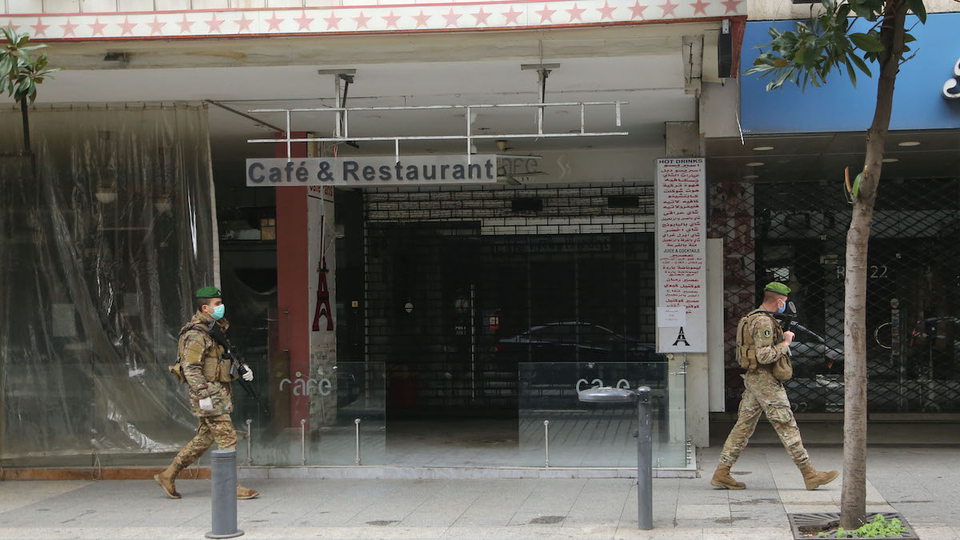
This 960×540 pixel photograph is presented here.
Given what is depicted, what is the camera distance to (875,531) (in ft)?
21.2

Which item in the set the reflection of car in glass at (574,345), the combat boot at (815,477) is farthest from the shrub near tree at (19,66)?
the reflection of car in glass at (574,345)

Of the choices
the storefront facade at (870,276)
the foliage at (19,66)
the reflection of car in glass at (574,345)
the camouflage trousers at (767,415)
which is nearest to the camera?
the foliage at (19,66)

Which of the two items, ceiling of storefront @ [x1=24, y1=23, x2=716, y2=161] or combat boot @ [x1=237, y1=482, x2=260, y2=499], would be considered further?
combat boot @ [x1=237, y1=482, x2=260, y2=499]

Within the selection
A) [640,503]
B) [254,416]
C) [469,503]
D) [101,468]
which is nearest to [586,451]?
[469,503]

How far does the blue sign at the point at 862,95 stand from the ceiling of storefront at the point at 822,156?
0.17 metres

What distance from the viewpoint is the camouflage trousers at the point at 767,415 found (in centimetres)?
797

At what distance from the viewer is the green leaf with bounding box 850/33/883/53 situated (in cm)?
629

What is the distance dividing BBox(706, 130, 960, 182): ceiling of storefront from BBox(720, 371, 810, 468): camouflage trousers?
242 centimetres

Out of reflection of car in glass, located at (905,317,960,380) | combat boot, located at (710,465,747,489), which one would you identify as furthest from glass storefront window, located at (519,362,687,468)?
reflection of car in glass, located at (905,317,960,380)

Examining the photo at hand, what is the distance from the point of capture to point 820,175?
1202cm

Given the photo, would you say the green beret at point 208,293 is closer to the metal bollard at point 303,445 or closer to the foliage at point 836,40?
the metal bollard at point 303,445

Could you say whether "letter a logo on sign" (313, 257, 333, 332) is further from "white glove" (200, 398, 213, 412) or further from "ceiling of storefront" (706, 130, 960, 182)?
"ceiling of storefront" (706, 130, 960, 182)

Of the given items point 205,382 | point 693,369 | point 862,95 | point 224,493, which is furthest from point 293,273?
point 862,95

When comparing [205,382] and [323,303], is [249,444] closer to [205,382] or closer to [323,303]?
[205,382]
